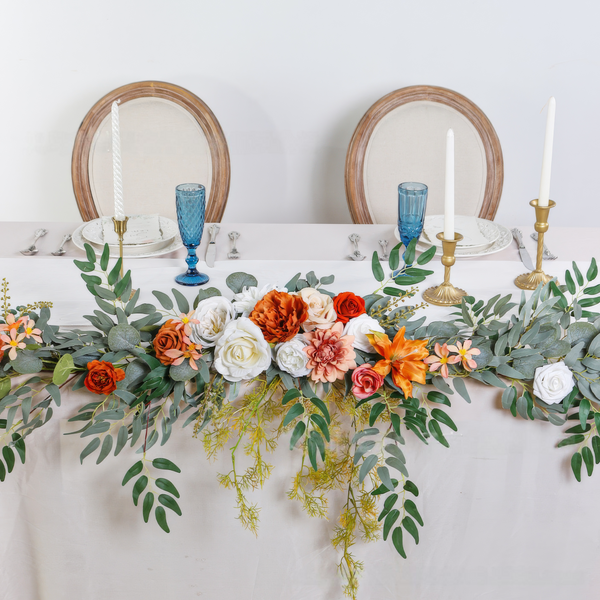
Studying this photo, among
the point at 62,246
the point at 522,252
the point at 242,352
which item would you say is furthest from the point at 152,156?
the point at 242,352

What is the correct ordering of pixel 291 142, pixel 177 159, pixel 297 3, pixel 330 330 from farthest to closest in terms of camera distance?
pixel 291 142, pixel 297 3, pixel 177 159, pixel 330 330

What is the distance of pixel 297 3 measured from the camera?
6.36 feet

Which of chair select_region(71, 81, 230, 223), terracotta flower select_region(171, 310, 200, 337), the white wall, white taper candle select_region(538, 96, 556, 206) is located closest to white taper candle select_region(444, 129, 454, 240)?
white taper candle select_region(538, 96, 556, 206)

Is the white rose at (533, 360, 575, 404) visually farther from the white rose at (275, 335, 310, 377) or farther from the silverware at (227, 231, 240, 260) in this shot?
the silverware at (227, 231, 240, 260)

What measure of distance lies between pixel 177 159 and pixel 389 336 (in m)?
1.14

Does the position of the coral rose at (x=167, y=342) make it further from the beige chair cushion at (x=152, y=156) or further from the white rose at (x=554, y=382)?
the beige chair cushion at (x=152, y=156)

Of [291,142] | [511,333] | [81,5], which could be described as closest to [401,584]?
[511,333]

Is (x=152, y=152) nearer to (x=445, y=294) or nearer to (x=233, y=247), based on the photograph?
(x=233, y=247)

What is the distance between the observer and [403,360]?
2.49 ft

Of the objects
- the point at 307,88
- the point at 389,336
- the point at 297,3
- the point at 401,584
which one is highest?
the point at 297,3

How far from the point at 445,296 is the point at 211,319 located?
422 mm

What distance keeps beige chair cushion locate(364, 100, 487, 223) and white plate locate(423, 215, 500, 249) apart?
1.12 ft

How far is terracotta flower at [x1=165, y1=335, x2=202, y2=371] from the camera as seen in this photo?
766 mm

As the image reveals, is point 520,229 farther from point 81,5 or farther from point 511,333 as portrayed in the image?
point 81,5
